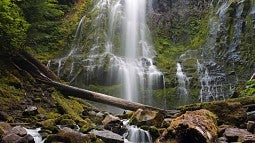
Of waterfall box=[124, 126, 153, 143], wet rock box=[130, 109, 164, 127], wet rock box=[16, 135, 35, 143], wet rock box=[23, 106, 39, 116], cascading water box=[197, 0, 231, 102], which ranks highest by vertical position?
cascading water box=[197, 0, 231, 102]

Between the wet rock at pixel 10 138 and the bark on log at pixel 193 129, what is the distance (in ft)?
11.8

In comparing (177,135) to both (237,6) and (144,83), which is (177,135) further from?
(237,6)

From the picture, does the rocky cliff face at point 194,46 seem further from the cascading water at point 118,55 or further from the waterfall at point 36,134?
the waterfall at point 36,134

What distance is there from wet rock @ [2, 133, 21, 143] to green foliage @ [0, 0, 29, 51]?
13.8 feet

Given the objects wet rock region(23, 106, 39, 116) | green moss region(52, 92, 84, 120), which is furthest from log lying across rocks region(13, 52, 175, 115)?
wet rock region(23, 106, 39, 116)

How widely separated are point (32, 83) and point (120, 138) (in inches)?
196

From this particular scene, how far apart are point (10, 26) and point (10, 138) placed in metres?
4.68

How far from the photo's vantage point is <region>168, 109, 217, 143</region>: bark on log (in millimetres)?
8531

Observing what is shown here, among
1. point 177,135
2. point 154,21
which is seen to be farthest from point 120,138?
point 154,21

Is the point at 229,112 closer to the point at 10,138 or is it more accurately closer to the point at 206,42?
the point at 10,138

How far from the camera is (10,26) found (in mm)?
12117

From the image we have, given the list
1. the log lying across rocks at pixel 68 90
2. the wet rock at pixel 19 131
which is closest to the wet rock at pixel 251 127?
the log lying across rocks at pixel 68 90

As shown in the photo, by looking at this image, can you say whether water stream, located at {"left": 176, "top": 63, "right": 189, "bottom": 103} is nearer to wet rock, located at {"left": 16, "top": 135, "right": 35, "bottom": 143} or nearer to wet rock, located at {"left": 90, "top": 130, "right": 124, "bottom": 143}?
wet rock, located at {"left": 90, "top": 130, "right": 124, "bottom": 143}

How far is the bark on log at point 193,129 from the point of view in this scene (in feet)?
28.0
